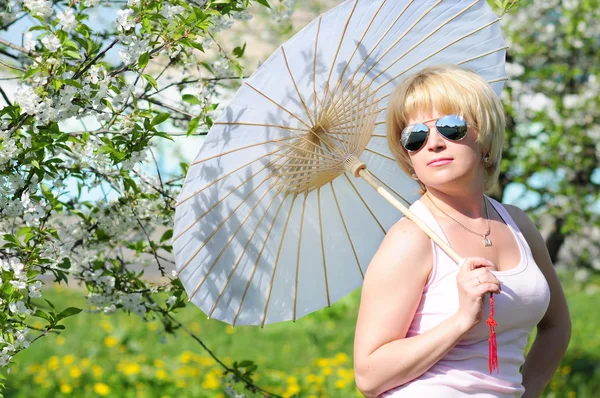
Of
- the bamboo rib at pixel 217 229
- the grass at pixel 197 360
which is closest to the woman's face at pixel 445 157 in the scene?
the bamboo rib at pixel 217 229

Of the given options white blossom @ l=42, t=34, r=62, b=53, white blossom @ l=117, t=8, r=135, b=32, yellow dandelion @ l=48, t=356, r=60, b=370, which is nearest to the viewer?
white blossom @ l=42, t=34, r=62, b=53

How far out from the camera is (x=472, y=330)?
1.72 meters

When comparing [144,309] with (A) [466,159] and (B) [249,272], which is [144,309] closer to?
(B) [249,272]

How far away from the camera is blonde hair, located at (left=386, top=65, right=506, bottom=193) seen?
5.87 ft

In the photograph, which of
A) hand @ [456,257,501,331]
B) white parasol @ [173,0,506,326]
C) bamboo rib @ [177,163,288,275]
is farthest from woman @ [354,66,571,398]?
bamboo rib @ [177,163,288,275]

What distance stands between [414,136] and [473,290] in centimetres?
43

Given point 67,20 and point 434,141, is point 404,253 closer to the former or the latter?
point 434,141

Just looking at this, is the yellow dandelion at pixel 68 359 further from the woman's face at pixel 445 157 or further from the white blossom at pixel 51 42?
the woman's face at pixel 445 157

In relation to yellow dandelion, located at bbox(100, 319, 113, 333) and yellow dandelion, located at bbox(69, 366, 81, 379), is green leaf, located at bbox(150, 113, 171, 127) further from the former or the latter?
yellow dandelion, located at bbox(100, 319, 113, 333)

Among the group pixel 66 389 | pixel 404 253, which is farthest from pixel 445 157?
pixel 66 389

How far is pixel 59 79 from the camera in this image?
1960 millimetres

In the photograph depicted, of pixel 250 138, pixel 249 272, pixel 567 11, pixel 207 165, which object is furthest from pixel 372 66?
pixel 567 11

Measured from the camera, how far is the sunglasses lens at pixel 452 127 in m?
1.76

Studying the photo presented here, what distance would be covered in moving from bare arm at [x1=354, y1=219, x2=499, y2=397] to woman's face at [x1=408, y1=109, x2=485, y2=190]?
5.7 inches
